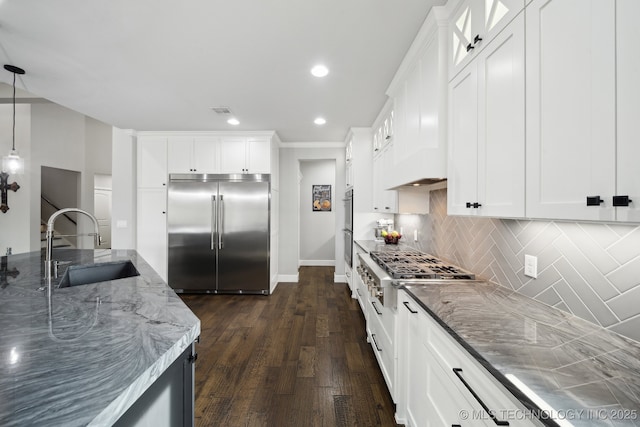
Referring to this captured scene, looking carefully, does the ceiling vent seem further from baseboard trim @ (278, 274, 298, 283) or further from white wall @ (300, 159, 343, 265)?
white wall @ (300, 159, 343, 265)

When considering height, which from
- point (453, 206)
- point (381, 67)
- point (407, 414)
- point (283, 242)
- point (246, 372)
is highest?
point (381, 67)

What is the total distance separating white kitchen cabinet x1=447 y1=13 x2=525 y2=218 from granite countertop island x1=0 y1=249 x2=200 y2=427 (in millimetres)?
1349

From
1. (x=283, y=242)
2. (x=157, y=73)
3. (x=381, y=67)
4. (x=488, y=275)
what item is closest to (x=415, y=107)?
(x=381, y=67)

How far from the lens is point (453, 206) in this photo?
5.33 feet

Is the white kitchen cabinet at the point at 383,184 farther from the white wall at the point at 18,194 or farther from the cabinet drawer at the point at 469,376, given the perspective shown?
the white wall at the point at 18,194

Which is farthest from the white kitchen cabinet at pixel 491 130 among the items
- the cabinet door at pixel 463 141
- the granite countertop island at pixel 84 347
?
the granite countertop island at pixel 84 347

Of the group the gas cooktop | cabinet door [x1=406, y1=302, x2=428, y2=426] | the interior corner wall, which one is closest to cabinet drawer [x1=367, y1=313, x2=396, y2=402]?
cabinet door [x1=406, y1=302, x2=428, y2=426]

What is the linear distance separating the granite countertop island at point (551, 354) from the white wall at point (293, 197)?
3.81 metres

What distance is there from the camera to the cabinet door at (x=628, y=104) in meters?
Result: 0.69

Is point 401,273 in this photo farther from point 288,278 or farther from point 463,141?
point 288,278

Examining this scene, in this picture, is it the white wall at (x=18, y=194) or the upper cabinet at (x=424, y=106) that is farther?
the white wall at (x=18, y=194)

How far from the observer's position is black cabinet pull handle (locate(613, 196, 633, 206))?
71 cm

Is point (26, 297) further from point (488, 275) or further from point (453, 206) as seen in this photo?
point (488, 275)

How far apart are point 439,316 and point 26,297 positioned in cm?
185
